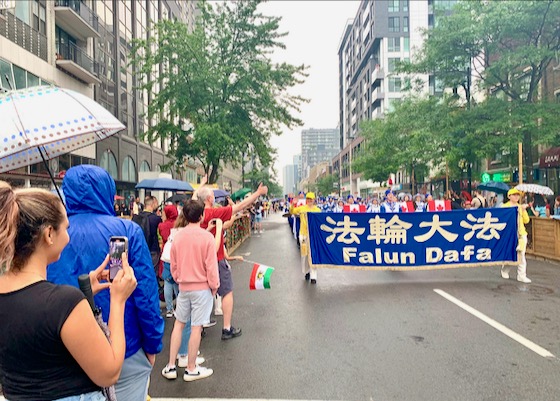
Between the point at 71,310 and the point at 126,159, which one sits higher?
the point at 126,159

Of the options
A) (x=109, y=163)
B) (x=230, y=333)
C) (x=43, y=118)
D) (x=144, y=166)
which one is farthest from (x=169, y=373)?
(x=144, y=166)

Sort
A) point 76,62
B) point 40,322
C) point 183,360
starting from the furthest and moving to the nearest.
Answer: point 76,62 < point 183,360 < point 40,322

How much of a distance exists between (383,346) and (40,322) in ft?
13.8

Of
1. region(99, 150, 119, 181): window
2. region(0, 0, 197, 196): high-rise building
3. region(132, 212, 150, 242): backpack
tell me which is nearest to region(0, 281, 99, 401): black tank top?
region(132, 212, 150, 242): backpack

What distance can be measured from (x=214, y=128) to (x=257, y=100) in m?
3.35

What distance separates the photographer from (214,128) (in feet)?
63.3

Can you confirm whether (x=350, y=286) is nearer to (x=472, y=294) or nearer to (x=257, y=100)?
(x=472, y=294)

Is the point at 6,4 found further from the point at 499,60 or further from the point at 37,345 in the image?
the point at 499,60

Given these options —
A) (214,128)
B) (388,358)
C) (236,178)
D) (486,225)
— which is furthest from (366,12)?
(388,358)

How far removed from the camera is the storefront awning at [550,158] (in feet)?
65.5

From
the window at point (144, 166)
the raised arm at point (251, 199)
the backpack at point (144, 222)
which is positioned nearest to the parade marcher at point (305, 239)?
the backpack at point (144, 222)

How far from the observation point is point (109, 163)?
27.6m

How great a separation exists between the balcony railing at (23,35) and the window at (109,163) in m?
7.43

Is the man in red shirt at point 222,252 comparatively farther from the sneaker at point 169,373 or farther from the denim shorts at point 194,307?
the sneaker at point 169,373
